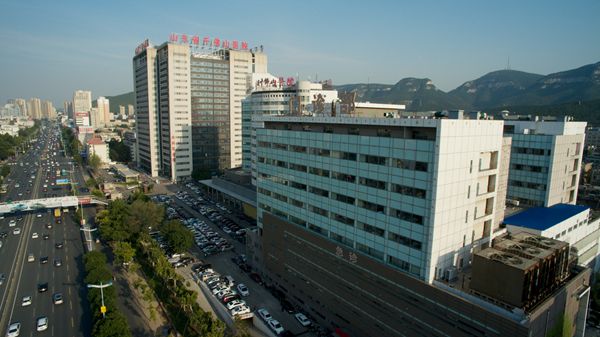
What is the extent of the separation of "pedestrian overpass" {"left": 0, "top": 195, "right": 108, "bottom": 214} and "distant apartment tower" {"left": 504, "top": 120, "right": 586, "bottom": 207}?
79298 millimetres

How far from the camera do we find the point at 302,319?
129 ft

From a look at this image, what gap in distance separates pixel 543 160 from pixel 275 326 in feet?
129

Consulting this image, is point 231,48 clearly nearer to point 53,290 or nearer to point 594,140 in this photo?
point 53,290

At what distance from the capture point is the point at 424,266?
28047mm

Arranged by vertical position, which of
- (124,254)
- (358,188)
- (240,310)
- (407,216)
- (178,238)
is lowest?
(240,310)

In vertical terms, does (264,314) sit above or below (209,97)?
below

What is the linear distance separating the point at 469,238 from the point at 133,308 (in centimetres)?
3736

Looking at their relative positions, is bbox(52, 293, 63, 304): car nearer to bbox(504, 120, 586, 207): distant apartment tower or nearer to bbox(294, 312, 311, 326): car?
bbox(294, 312, 311, 326): car

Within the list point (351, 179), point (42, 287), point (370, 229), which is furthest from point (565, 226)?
point (42, 287)

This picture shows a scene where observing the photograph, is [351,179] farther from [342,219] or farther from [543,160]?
[543,160]

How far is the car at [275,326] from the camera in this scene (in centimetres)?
3731

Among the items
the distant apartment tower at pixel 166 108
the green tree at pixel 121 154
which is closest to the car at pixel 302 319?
the distant apartment tower at pixel 166 108

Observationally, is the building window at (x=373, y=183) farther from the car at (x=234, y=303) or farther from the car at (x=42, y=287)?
the car at (x=42, y=287)

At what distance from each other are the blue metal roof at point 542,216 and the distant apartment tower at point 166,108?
321 ft
